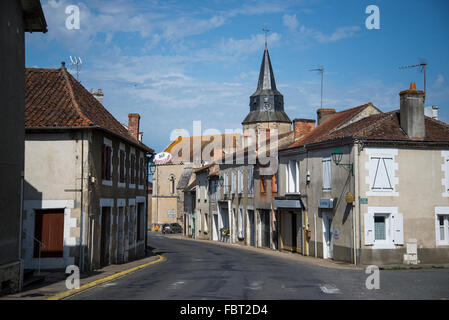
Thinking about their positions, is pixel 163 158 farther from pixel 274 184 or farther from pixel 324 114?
pixel 324 114

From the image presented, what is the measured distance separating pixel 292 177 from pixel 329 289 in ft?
51.4

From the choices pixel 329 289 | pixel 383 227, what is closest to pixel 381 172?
pixel 383 227

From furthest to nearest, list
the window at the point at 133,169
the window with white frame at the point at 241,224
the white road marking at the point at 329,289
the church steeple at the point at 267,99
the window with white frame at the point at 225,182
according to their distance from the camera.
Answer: the church steeple at the point at 267,99 < the window with white frame at the point at 225,182 < the window with white frame at the point at 241,224 < the window at the point at 133,169 < the white road marking at the point at 329,289

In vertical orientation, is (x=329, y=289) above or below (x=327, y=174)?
below

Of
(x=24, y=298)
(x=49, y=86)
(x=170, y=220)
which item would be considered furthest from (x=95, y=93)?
(x=170, y=220)

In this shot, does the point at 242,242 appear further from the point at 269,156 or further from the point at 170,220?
the point at 170,220

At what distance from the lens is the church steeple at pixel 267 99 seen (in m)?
65.4

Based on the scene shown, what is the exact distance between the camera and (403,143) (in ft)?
69.9

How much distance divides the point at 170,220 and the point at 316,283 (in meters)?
63.3

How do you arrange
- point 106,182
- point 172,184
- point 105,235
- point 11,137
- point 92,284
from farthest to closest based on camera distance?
point 172,184 < point 105,235 < point 106,182 < point 92,284 < point 11,137

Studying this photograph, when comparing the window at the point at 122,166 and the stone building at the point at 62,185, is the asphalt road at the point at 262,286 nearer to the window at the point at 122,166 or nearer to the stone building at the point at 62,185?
the stone building at the point at 62,185

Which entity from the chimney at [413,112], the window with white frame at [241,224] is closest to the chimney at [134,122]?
the window with white frame at [241,224]

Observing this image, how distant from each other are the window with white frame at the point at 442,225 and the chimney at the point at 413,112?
3.52 meters

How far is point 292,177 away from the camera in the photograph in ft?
91.4
